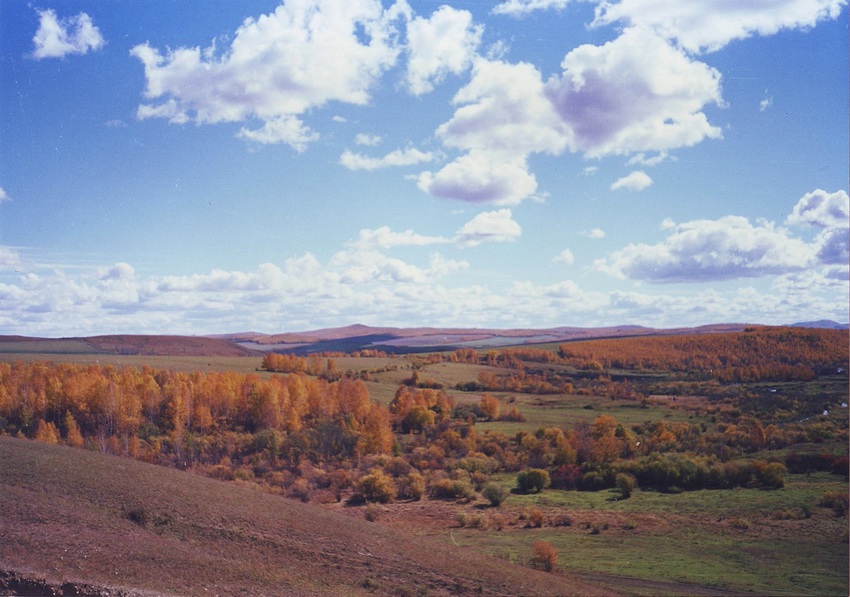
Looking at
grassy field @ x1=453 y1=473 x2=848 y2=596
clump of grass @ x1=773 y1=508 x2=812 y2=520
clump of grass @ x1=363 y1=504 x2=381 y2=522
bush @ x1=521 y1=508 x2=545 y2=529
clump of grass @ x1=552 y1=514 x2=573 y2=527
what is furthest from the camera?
bush @ x1=521 y1=508 x2=545 y2=529

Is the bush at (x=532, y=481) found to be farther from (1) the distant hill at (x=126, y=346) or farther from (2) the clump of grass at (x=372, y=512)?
(1) the distant hill at (x=126, y=346)

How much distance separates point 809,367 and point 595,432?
18.4m

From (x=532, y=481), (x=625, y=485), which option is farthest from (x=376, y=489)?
(x=625, y=485)

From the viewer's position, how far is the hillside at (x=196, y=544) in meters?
14.0

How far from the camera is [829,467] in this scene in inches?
1369

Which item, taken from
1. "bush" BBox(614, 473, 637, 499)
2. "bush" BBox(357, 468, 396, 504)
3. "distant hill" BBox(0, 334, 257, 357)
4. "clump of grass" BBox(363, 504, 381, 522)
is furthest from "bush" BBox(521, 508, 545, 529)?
"distant hill" BBox(0, 334, 257, 357)

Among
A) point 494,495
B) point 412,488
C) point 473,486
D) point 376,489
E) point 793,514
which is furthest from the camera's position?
point 473,486

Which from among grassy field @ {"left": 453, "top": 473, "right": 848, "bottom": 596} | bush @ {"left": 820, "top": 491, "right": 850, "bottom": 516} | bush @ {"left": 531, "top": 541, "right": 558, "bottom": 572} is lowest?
grassy field @ {"left": 453, "top": 473, "right": 848, "bottom": 596}

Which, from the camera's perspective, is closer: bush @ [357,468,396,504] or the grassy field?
the grassy field

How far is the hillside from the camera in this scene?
14.0 meters

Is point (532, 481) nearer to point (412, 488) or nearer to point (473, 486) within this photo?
point (473, 486)

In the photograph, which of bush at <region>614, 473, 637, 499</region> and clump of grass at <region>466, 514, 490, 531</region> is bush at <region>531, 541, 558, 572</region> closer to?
clump of grass at <region>466, 514, 490, 531</region>

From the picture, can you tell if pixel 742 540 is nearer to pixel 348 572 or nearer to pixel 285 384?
pixel 348 572

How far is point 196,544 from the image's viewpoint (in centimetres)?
1596
